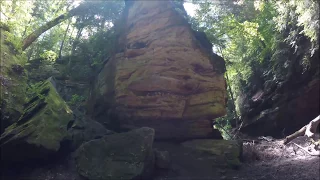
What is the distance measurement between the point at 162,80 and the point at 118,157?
3.58 meters

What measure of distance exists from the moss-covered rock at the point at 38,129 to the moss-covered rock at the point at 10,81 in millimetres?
272

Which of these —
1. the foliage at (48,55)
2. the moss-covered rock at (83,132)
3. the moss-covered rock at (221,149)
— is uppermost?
the foliage at (48,55)

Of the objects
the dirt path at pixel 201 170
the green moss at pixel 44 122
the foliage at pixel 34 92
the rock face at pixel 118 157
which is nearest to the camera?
the rock face at pixel 118 157

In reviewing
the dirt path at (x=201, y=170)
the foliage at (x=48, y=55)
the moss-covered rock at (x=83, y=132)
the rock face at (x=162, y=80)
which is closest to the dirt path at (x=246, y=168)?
the dirt path at (x=201, y=170)

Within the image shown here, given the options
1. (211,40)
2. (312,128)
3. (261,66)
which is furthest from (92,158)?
(261,66)

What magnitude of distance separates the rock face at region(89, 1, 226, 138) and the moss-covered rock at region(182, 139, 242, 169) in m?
0.62

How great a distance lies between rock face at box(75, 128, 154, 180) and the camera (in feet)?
19.8

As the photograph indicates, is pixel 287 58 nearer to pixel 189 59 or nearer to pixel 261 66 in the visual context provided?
pixel 261 66

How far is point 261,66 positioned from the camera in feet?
60.0

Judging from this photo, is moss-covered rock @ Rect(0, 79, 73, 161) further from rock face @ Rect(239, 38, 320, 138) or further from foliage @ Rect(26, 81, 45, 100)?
rock face @ Rect(239, 38, 320, 138)

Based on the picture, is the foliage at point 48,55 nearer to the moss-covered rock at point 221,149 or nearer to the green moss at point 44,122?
the green moss at point 44,122

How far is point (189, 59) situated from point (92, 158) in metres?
5.18

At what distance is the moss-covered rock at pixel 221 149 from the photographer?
7957 millimetres

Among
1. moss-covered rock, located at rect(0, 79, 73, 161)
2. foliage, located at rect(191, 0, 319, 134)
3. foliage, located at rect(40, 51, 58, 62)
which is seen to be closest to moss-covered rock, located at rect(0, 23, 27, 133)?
moss-covered rock, located at rect(0, 79, 73, 161)
